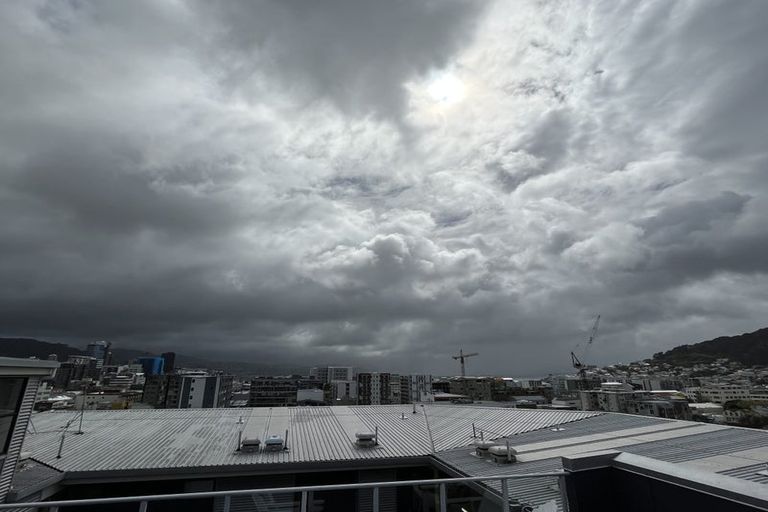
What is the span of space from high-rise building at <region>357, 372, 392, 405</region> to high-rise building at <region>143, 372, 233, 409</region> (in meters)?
40.7

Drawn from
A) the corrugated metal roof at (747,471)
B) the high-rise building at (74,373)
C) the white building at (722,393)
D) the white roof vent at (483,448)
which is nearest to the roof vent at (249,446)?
the white roof vent at (483,448)

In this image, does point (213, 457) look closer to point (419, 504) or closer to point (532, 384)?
point (419, 504)

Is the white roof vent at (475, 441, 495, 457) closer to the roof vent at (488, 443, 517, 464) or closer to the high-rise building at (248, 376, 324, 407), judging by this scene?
the roof vent at (488, 443, 517, 464)

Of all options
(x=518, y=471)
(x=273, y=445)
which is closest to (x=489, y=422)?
(x=518, y=471)

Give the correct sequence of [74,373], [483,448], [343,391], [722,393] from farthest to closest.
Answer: [74,373] < [343,391] < [722,393] < [483,448]

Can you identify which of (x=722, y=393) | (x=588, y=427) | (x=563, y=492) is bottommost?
(x=722, y=393)

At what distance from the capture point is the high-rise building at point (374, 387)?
128875 millimetres

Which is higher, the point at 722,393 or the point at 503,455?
the point at 503,455

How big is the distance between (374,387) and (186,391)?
188 feet

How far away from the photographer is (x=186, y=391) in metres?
94.6

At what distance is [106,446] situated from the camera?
1542 centimetres

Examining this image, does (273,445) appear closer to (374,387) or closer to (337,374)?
(374,387)

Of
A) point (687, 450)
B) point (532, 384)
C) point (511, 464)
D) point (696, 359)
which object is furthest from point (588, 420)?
point (696, 359)

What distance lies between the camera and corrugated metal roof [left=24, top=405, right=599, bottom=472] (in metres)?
14.0
